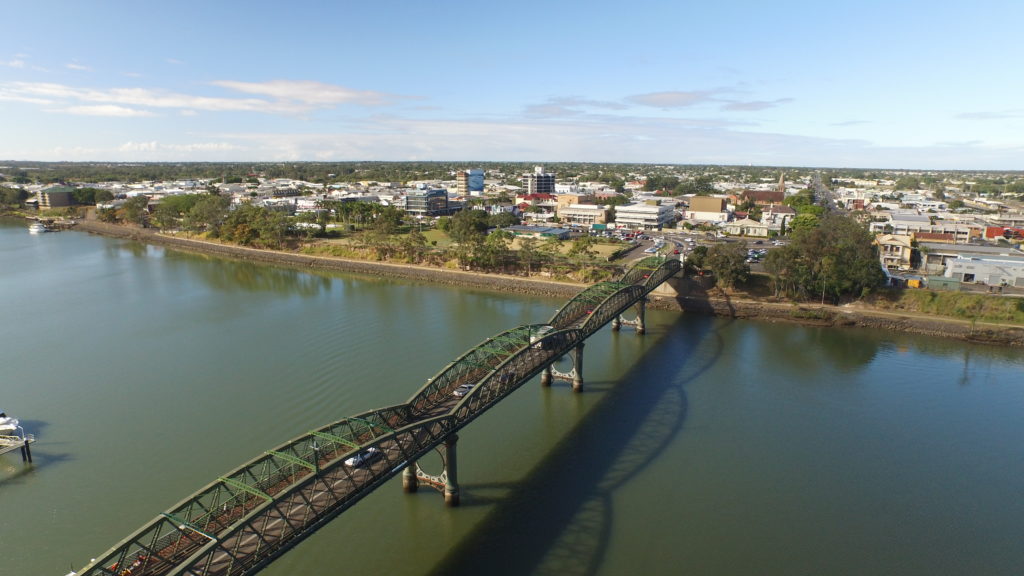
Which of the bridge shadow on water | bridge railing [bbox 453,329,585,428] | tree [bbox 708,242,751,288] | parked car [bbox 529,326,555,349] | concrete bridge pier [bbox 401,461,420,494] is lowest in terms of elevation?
the bridge shadow on water

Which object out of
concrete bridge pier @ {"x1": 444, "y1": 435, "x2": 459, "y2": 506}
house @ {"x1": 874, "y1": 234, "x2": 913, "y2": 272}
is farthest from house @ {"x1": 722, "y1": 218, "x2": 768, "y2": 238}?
concrete bridge pier @ {"x1": 444, "y1": 435, "x2": 459, "y2": 506}

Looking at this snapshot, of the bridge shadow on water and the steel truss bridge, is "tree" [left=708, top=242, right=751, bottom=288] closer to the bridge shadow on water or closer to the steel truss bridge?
the bridge shadow on water

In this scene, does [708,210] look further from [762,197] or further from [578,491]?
[578,491]

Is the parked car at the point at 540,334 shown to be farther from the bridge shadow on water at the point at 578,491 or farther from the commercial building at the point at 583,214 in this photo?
the commercial building at the point at 583,214

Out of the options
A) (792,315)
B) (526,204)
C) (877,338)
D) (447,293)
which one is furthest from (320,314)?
(526,204)

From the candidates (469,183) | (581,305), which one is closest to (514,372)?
(581,305)

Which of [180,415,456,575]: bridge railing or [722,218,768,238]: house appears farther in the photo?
[722,218,768,238]: house
